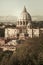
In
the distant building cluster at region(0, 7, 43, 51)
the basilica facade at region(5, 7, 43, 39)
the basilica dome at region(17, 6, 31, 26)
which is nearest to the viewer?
the distant building cluster at region(0, 7, 43, 51)

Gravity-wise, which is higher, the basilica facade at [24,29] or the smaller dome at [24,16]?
the smaller dome at [24,16]

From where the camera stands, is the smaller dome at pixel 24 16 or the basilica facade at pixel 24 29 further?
the smaller dome at pixel 24 16

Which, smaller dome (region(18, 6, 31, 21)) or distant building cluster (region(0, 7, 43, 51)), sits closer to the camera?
distant building cluster (region(0, 7, 43, 51))

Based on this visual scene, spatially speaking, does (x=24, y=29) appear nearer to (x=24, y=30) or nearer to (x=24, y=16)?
(x=24, y=30)

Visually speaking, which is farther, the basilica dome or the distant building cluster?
the basilica dome

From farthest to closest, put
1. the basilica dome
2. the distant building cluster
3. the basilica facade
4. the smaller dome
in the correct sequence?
1. the smaller dome
2. the basilica dome
3. the basilica facade
4. the distant building cluster

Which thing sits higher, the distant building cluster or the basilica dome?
the basilica dome

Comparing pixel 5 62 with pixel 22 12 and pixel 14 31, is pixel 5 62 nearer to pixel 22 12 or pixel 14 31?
pixel 14 31

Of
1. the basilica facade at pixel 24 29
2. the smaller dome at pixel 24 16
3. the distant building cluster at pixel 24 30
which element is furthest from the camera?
the smaller dome at pixel 24 16

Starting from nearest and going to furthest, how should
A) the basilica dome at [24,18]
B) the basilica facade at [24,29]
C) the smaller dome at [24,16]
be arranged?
the basilica facade at [24,29]
the basilica dome at [24,18]
the smaller dome at [24,16]

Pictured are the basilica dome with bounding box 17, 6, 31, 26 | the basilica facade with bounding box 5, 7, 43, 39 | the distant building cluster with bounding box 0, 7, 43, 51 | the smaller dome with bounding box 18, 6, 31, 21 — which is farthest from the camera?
the smaller dome with bounding box 18, 6, 31, 21

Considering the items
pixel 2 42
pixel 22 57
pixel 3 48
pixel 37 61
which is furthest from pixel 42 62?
pixel 2 42
